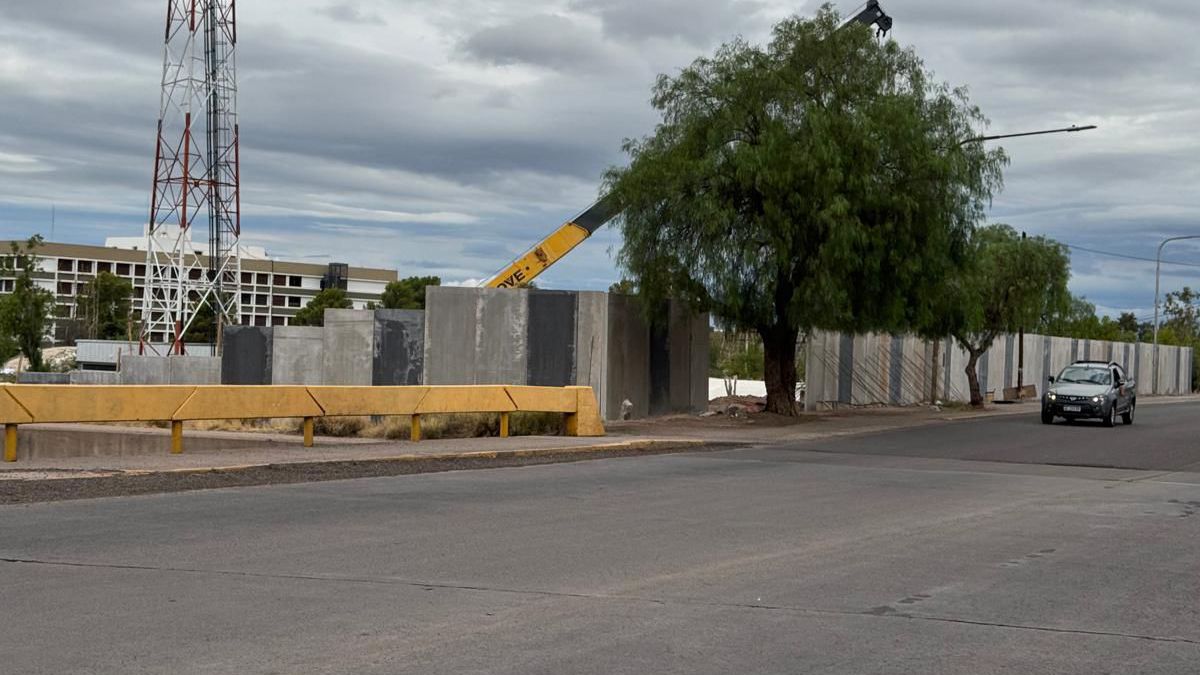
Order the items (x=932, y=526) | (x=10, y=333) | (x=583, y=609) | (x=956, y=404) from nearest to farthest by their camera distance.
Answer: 1. (x=583, y=609)
2. (x=932, y=526)
3. (x=956, y=404)
4. (x=10, y=333)

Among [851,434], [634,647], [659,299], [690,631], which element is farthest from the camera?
[659,299]

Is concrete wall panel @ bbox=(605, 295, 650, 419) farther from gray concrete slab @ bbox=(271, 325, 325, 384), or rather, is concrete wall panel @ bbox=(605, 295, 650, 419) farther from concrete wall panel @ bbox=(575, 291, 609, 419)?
gray concrete slab @ bbox=(271, 325, 325, 384)

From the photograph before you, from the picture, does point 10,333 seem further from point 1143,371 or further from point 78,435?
point 1143,371

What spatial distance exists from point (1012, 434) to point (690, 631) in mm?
23149

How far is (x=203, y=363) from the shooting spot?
160 ft

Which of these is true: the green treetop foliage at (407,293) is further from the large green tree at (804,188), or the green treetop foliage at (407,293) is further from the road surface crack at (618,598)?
the road surface crack at (618,598)

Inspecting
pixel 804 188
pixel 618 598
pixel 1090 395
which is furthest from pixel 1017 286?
pixel 618 598

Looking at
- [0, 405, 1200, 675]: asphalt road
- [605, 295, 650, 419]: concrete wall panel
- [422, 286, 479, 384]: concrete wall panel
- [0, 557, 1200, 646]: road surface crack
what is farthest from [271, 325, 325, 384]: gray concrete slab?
[0, 557, 1200, 646]: road surface crack

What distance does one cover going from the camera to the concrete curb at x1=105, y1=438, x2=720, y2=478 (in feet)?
54.2

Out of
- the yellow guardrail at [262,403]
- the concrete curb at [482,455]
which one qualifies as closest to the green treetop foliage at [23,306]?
the yellow guardrail at [262,403]

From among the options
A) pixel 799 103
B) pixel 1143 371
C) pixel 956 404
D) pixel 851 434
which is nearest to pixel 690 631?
pixel 851 434

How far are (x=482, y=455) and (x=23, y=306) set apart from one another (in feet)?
158

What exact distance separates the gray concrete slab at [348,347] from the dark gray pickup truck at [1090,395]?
18.7 metres

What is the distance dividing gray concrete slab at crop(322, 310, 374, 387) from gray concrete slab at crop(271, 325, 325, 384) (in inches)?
77.6
